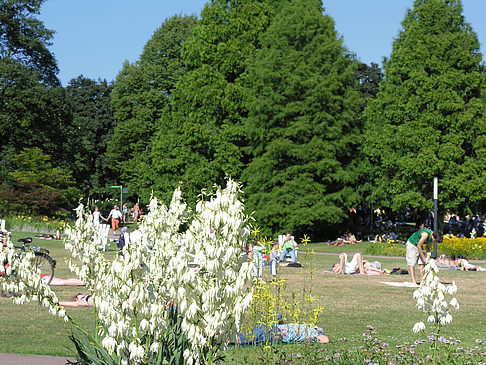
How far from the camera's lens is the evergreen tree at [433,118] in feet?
119

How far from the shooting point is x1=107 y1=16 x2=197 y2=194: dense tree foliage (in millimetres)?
56844

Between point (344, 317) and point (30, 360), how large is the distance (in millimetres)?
6124

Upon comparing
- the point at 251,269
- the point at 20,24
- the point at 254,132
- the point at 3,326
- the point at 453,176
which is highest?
the point at 20,24

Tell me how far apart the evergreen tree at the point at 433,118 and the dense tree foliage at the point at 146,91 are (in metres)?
22.2

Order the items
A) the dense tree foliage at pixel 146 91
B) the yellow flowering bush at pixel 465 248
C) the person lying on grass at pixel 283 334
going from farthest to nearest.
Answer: the dense tree foliage at pixel 146 91, the yellow flowering bush at pixel 465 248, the person lying on grass at pixel 283 334

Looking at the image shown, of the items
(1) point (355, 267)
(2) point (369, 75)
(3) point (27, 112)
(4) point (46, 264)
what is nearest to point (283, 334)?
(4) point (46, 264)

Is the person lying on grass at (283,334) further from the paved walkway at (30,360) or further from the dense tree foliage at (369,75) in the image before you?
the dense tree foliage at (369,75)

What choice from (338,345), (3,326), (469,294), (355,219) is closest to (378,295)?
(469,294)

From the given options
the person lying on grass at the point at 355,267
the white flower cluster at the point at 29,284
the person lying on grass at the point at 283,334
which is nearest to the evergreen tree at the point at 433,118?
the person lying on grass at the point at 355,267

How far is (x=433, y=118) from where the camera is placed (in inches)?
1455

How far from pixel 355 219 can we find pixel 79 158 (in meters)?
28.5

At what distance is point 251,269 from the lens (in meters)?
4.95

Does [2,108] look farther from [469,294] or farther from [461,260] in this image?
[469,294]

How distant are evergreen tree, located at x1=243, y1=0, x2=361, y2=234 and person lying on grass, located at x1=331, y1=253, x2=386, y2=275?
1444 cm
